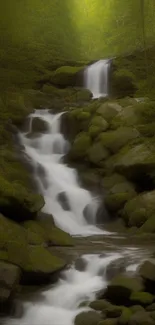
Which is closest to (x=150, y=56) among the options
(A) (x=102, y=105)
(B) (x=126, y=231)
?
(A) (x=102, y=105)

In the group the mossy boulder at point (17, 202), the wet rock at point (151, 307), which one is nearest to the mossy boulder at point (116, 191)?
the mossy boulder at point (17, 202)

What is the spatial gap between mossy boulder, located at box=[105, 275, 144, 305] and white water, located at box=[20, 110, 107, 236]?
3883 millimetres

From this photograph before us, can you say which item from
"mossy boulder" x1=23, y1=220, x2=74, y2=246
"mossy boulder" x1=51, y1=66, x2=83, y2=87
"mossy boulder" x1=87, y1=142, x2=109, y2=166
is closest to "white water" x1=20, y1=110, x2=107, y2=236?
"mossy boulder" x1=87, y1=142, x2=109, y2=166

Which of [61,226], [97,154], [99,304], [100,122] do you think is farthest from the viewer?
[100,122]

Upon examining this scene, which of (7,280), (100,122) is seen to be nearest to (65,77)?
(100,122)

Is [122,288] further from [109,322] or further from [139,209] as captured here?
[139,209]

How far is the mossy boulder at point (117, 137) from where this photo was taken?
1298 cm

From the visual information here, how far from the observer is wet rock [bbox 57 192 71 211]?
37.8 ft

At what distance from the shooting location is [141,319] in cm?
532

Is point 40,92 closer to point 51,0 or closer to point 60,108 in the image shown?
point 60,108

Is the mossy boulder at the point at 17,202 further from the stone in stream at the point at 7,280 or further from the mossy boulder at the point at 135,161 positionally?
the mossy boulder at the point at 135,161

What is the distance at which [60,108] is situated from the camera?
16.6m

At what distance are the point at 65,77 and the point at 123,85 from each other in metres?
2.63

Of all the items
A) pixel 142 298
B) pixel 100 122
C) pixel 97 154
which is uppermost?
pixel 100 122
